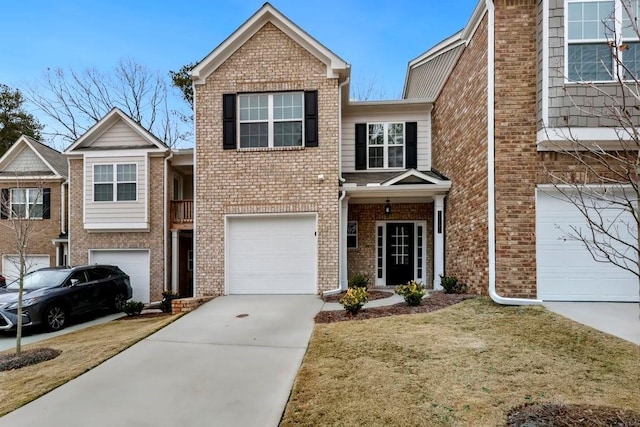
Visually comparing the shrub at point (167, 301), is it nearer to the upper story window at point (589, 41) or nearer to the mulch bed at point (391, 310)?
the mulch bed at point (391, 310)

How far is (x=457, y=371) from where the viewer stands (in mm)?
4391

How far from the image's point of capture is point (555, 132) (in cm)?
665

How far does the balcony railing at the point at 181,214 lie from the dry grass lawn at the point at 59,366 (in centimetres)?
506

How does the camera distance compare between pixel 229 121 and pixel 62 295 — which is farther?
pixel 229 121

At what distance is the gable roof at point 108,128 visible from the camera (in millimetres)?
12828

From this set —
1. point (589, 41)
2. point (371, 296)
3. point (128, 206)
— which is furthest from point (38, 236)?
point (589, 41)

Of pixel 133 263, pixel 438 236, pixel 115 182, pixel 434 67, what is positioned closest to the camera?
pixel 438 236

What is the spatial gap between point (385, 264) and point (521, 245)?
17.1ft

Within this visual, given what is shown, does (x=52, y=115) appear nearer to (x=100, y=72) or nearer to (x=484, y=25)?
(x=100, y=72)

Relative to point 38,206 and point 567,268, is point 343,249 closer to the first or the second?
point 567,268

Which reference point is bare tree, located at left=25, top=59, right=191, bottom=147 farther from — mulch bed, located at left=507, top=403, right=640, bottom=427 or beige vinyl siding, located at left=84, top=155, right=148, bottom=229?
mulch bed, located at left=507, top=403, right=640, bottom=427

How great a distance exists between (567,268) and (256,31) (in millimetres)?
9578

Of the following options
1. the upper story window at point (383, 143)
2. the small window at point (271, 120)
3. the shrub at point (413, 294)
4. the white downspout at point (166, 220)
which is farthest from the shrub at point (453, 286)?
the white downspout at point (166, 220)

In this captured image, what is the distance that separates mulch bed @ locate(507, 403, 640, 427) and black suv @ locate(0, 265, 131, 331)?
9.60 meters
